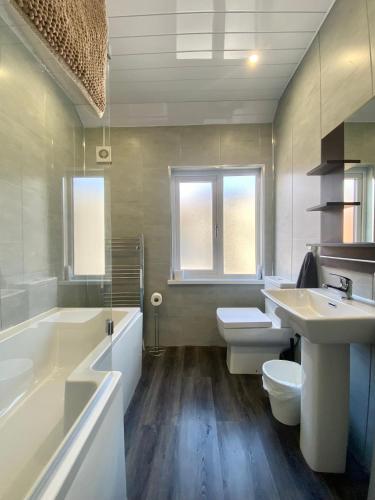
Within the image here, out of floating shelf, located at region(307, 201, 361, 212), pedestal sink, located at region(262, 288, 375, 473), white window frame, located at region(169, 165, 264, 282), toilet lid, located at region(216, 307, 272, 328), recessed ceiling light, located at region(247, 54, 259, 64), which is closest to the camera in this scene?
pedestal sink, located at region(262, 288, 375, 473)

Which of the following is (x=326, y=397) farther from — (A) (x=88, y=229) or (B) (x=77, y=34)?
(A) (x=88, y=229)

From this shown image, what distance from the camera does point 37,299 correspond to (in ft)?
5.77

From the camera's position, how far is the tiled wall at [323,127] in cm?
122

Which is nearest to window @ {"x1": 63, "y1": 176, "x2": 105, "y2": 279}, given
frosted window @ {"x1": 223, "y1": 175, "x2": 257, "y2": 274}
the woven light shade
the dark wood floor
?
the woven light shade

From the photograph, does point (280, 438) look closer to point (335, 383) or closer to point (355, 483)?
point (355, 483)

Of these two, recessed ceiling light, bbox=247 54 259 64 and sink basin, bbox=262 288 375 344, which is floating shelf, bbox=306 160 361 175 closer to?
sink basin, bbox=262 288 375 344

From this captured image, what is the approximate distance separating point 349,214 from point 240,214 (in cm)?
147

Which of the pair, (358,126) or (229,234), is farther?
(229,234)

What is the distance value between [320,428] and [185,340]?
1647 millimetres

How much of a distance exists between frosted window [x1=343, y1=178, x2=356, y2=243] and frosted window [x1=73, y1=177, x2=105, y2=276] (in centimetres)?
183

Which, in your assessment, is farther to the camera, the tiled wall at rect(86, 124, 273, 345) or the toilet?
the tiled wall at rect(86, 124, 273, 345)

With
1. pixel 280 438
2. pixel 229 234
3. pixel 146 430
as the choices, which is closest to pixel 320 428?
pixel 280 438

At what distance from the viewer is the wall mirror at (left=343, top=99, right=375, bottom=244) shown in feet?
3.94

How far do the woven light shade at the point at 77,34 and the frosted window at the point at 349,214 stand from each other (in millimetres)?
1432
